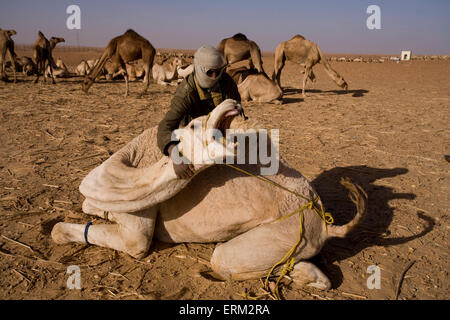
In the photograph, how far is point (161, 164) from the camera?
103 inches

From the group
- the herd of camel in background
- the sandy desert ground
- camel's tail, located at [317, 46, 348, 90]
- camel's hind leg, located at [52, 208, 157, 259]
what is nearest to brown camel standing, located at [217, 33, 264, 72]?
the herd of camel in background

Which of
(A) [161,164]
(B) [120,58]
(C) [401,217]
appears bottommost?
(C) [401,217]

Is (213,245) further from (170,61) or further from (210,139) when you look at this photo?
(170,61)

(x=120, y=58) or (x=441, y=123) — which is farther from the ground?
(x=120, y=58)

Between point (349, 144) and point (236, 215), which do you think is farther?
A: point (349, 144)

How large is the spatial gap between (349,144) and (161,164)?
518 centimetres

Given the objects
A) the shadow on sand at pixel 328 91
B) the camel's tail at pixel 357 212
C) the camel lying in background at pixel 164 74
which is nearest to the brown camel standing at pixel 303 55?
the shadow on sand at pixel 328 91

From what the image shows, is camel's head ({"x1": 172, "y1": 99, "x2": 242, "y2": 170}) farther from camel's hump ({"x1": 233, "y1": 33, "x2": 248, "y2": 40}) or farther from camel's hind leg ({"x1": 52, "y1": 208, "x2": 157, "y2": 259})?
camel's hump ({"x1": 233, "y1": 33, "x2": 248, "y2": 40})

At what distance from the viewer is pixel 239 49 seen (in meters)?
14.8

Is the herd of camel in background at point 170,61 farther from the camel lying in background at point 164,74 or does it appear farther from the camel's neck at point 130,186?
the camel's neck at point 130,186

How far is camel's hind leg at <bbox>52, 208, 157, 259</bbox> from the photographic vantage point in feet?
9.36

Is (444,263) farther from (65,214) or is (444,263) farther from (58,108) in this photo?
(58,108)

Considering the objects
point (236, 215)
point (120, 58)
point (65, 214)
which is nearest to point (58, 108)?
point (120, 58)
